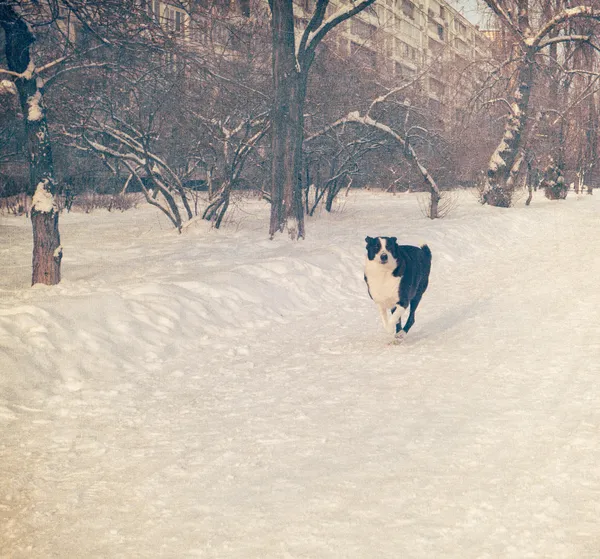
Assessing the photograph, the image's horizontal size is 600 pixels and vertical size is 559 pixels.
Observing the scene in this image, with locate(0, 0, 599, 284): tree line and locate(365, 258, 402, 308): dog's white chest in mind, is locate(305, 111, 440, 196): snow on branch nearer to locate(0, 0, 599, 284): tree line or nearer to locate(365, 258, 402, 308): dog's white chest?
locate(0, 0, 599, 284): tree line

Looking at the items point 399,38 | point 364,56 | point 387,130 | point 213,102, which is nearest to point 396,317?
point 213,102

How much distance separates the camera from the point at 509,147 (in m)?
27.1

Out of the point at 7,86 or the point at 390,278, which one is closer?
the point at 390,278

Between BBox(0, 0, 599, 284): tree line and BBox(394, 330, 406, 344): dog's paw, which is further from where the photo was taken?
BBox(0, 0, 599, 284): tree line

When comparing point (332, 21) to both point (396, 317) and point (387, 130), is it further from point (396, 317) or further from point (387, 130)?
point (396, 317)

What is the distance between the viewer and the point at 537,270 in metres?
12.6

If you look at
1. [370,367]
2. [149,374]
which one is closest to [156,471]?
[149,374]

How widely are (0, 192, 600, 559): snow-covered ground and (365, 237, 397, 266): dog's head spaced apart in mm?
966

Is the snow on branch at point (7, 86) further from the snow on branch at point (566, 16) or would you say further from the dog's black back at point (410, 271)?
the snow on branch at point (566, 16)

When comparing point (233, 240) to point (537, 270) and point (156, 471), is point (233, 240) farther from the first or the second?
point (156, 471)

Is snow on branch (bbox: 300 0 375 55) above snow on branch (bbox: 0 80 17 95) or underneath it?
above

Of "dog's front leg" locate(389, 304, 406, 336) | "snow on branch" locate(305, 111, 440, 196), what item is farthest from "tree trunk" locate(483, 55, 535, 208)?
"dog's front leg" locate(389, 304, 406, 336)

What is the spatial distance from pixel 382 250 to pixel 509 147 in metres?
21.6

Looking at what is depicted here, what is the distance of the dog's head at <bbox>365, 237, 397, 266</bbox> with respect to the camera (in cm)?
746
